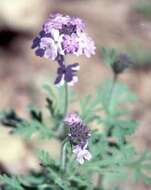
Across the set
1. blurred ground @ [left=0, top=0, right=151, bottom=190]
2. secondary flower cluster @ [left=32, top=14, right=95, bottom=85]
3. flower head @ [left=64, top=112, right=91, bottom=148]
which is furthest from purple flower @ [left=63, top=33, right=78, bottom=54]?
blurred ground @ [left=0, top=0, right=151, bottom=190]

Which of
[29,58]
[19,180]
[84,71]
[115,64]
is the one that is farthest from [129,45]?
[19,180]

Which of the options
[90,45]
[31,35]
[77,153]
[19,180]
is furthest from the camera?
[31,35]

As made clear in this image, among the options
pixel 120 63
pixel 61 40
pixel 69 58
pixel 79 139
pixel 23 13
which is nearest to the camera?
pixel 79 139

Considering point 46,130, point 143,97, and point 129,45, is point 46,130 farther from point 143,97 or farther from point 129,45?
point 129,45

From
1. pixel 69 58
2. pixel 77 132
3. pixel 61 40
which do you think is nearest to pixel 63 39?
pixel 61 40

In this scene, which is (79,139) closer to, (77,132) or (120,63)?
(77,132)
